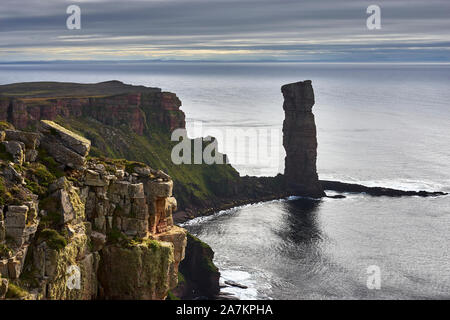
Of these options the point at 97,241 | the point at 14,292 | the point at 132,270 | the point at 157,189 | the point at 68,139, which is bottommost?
the point at 132,270

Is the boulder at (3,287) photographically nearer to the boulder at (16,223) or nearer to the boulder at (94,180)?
the boulder at (16,223)

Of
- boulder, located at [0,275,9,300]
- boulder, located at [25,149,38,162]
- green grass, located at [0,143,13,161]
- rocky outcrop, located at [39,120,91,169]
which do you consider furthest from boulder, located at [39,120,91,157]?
boulder, located at [0,275,9,300]

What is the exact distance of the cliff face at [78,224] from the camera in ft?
117

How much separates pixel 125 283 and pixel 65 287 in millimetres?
4722

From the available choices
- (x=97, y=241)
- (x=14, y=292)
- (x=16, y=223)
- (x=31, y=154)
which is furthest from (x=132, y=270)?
(x=31, y=154)

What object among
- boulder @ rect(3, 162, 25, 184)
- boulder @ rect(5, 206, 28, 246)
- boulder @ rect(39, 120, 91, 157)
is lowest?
boulder @ rect(5, 206, 28, 246)

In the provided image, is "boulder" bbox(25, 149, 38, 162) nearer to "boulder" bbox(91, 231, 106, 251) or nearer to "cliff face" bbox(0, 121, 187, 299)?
"cliff face" bbox(0, 121, 187, 299)

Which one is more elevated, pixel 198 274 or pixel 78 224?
pixel 78 224

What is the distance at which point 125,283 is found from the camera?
41031 millimetres

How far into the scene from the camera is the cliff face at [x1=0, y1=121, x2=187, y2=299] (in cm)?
3562

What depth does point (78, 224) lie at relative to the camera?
128ft

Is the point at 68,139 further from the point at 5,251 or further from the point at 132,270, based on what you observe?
the point at 5,251
